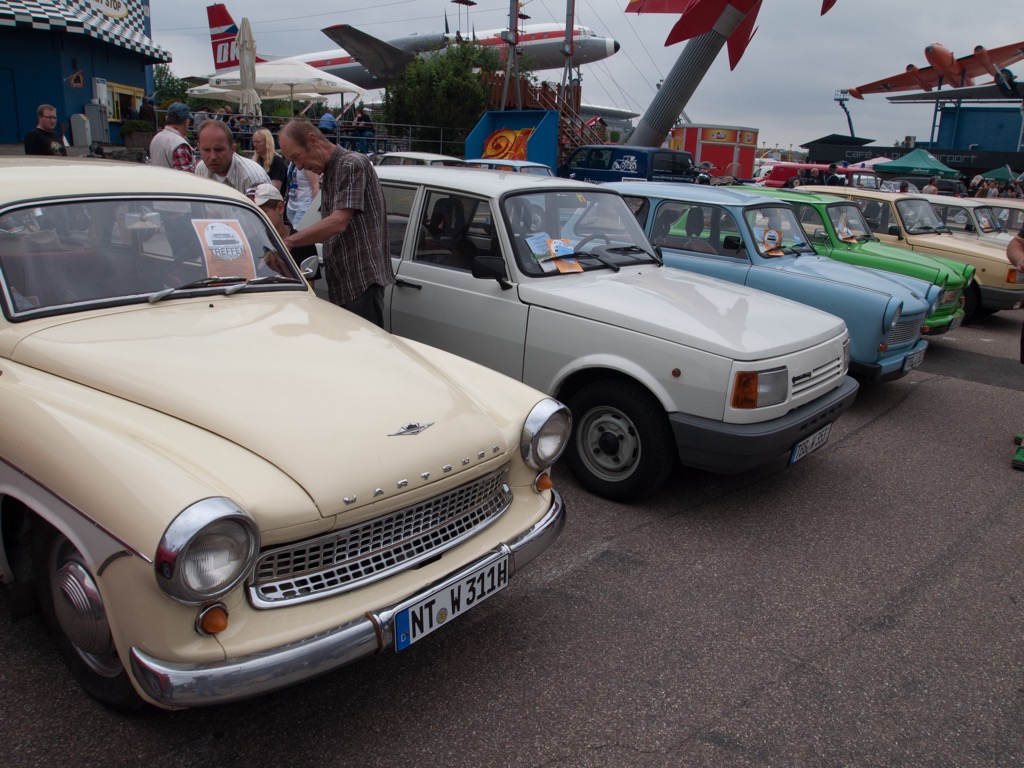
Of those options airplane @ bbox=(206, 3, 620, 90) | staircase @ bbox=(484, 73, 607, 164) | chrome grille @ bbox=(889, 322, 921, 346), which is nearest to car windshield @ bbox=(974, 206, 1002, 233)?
chrome grille @ bbox=(889, 322, 921, 346)

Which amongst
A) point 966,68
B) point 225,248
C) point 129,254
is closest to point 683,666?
point 225,248

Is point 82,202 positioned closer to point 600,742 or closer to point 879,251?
point 600,742

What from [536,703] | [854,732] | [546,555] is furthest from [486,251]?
[854,732]

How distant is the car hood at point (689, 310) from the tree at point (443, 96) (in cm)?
1975

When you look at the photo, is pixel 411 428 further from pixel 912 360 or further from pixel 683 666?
pixel 912 360

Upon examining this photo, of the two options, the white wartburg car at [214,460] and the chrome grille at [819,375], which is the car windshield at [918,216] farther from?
the white wartburg car at [214,460]

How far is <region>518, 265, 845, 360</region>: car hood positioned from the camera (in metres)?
3.85

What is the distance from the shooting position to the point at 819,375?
13.8ft

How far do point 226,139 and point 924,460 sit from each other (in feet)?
18.0

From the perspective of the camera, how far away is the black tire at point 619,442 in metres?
3.97

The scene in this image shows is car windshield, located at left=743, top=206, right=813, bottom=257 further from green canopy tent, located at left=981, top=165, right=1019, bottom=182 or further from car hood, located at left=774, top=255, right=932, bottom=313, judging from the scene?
green canopy tent, located at left=981, top=165, right=1019, bottom=182

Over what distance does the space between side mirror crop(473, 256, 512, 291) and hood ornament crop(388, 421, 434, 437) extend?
6.30 ft

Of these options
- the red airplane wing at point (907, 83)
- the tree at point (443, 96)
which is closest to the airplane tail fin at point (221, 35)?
the tree at point (443, 96)

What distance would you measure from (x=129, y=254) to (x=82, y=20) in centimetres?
2138
